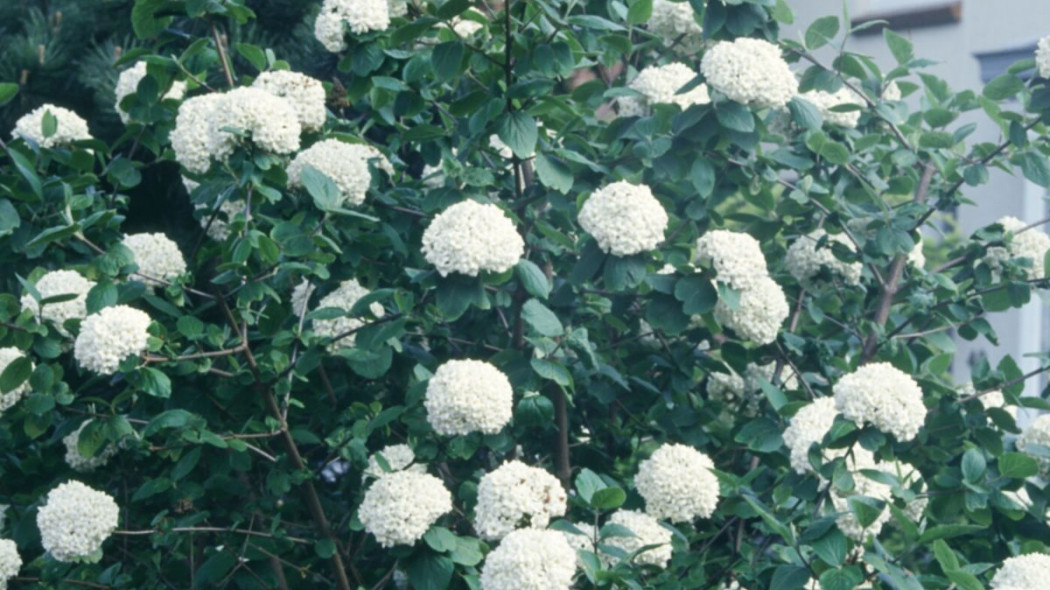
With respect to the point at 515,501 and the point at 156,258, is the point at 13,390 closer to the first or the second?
the point at 156,258

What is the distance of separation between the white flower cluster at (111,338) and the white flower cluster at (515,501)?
2.16 ft

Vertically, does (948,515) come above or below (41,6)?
above

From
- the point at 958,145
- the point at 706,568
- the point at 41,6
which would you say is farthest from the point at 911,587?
the point at 41,6

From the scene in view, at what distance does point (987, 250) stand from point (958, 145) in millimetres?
275

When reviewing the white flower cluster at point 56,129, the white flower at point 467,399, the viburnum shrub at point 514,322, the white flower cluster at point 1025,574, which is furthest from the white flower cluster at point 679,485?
the white flower cluster at point 56,129

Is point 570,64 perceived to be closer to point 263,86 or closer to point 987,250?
A: point 263,86

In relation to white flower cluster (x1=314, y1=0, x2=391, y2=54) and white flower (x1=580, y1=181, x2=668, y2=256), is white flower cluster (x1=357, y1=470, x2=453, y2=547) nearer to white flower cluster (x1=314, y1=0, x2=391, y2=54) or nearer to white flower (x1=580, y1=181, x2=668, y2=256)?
white flower (x1=580, y1=181, x2=668, y2=256)

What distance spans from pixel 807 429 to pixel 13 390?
5.06ft

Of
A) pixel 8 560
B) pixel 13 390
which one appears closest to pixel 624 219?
pixel 13 390

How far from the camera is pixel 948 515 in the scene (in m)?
2.44

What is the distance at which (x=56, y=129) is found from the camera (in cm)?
277

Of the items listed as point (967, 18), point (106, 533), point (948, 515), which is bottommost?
point (967, 18)

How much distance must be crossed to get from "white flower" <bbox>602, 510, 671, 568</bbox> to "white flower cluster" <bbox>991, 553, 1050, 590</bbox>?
23.3 inches

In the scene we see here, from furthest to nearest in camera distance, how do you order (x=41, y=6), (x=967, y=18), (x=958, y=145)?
1. (x=967, y=18)
2. (x=41, y=6)
3. (x=958, y=145)
